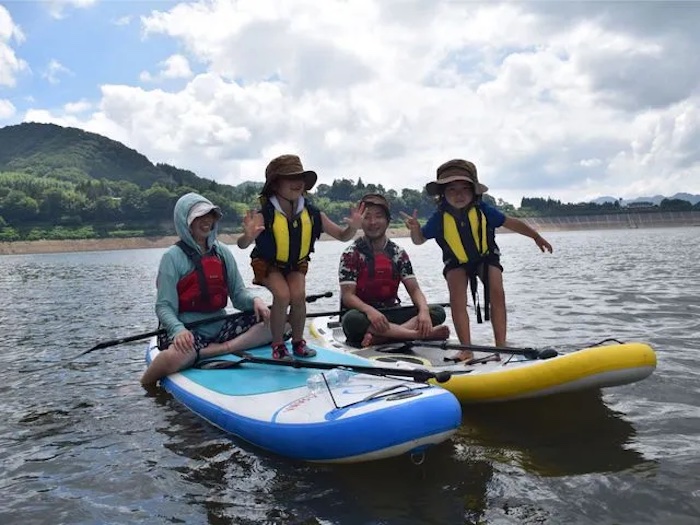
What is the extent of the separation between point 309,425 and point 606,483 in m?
1.96

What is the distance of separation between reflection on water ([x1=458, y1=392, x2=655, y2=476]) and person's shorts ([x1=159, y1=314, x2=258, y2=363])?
257cm

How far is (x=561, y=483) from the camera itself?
3889 millimetres

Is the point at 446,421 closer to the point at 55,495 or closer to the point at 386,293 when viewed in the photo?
the point at 55,495

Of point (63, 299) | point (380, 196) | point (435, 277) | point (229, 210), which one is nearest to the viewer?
point (380, 196)

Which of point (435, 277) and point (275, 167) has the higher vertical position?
point (275, 167)

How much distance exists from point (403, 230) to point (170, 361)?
393ft

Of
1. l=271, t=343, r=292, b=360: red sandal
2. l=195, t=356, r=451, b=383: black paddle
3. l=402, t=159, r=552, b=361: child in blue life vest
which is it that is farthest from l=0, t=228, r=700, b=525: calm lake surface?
l=402, t=159, r=552, b=361: child in blue life vest

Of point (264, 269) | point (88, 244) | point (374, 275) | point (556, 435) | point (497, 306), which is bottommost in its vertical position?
point (556, 435)

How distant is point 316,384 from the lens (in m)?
4.70

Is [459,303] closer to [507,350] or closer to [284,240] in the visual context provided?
[507,350]

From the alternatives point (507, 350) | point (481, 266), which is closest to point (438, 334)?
point (481, 266)

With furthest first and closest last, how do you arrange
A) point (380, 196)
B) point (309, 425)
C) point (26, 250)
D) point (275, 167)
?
point (26, 250) → point (380, 196) → point (275, 167) → point (309, 425)

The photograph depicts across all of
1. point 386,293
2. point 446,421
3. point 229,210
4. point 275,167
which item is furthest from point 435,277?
point 229,210

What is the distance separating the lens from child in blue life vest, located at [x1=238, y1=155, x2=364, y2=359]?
571 cm
